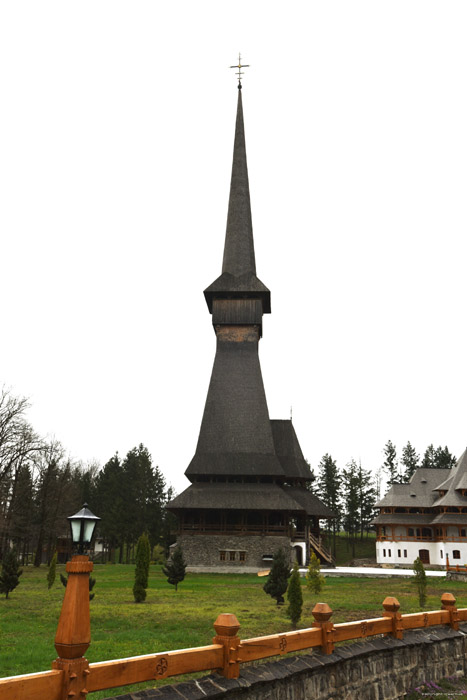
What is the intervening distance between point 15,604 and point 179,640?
10015 mm

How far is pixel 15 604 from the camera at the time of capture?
65.4 ft

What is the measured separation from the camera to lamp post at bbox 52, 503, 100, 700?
18.0ft

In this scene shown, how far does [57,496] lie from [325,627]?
4643 cm

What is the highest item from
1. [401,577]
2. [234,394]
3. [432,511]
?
[234,394]

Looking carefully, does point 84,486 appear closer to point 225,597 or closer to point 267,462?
point 267,462

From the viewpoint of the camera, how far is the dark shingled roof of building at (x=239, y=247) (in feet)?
158

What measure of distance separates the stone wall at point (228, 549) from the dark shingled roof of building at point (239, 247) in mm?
20389

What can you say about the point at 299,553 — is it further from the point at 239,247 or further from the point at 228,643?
the point at 228,643

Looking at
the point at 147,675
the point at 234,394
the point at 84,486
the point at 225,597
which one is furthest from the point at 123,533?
the point at 147,675

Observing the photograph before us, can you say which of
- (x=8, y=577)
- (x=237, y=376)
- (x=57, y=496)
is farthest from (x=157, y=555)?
(x=8, y=577)

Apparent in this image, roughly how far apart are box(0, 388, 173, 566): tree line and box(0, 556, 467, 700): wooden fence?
1384 inches

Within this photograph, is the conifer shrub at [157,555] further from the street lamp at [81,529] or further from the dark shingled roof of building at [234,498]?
the street lamp at [81,529]

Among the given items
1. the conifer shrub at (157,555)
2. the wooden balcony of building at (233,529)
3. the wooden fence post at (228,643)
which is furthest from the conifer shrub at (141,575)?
the conifer shrub at (157,555)

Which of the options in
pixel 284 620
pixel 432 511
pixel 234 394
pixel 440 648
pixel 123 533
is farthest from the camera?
pixel 123 533
